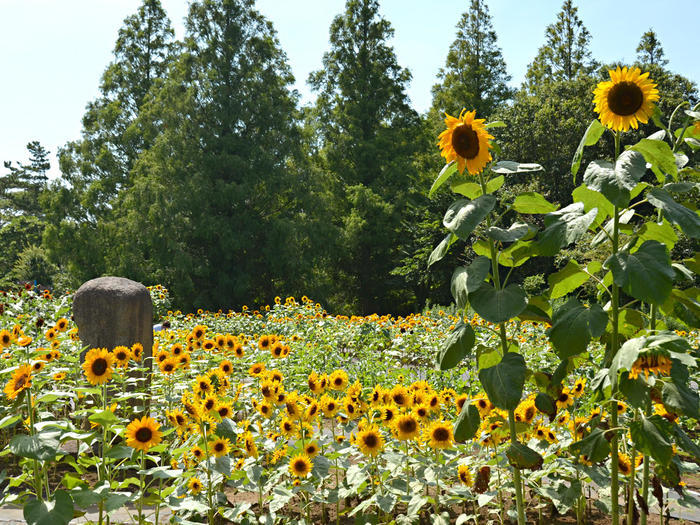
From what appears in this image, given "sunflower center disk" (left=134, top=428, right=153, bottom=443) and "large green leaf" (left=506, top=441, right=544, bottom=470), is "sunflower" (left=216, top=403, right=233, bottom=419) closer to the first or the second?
"sunflower center disk" (left=134, top=428, right=153, bottom=443)

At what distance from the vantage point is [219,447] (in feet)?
8.13

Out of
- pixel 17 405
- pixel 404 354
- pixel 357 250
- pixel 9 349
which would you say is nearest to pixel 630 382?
pixel 17 405

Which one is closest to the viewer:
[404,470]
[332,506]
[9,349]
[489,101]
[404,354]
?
[404,470]

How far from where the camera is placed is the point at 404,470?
256cm

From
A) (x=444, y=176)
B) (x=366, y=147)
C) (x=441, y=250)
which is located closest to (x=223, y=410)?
(x=441, y=250)

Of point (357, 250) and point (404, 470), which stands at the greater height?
point (357, 250)

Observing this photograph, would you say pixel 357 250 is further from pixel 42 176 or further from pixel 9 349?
pixel 42 176

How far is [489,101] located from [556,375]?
25.3 meters

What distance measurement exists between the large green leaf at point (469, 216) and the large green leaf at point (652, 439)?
73 cm

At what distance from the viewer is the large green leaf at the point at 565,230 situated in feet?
4.87

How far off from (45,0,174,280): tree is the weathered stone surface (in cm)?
1539

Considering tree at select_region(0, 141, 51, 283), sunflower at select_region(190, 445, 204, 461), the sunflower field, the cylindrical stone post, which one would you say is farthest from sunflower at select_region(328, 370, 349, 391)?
tree at select_region(0, 141, 51, 283)

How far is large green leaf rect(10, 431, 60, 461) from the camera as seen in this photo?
1.59m

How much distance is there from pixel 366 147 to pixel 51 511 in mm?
19513
